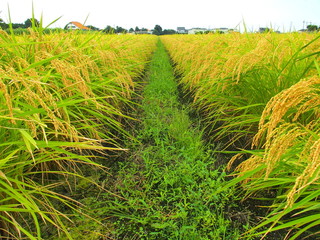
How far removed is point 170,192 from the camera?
6.23ft

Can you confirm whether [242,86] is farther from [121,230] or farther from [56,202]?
[56,202]

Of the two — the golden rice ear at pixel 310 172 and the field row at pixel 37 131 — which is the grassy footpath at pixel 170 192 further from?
the golden rice ear at pixel 310 172

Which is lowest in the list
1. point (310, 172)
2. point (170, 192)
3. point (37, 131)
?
point (170, 192)

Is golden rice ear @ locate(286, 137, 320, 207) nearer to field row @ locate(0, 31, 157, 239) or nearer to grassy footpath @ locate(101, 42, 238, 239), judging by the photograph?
grassy footpath @ locate(101, 42, 238, 239)

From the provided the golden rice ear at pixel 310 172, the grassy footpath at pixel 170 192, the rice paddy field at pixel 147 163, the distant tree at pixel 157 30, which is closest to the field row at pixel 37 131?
the rice paddy field at pixel 147 163

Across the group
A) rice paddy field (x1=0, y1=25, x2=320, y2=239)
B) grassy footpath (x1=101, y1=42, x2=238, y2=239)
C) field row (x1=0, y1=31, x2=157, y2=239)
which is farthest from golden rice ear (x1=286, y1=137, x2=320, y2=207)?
field row (x1=0, y1=31, x2=157, y2=239)

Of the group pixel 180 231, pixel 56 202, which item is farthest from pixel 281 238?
pixel 56 202

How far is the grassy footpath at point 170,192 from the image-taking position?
4.99ft

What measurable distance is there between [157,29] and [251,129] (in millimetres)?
70292

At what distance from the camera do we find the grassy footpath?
152cm

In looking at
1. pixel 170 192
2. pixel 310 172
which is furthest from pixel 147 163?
pixel 310 172

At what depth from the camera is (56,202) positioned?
171 cm

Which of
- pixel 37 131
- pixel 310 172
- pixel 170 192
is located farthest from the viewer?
pixel 170 192

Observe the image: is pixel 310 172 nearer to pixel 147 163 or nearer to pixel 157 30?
pixel 147 163
